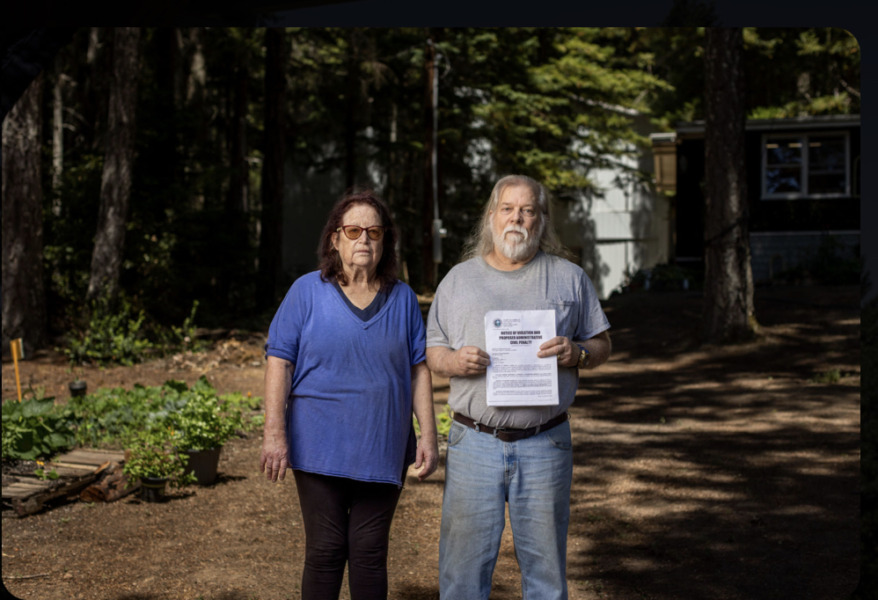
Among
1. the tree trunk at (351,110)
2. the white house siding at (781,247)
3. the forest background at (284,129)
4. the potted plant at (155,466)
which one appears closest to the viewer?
the potted plant at (155,466)

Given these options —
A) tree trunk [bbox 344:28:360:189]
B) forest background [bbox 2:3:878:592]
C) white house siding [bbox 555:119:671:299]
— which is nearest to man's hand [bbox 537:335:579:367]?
forest background [bbox 2:3:878:592]

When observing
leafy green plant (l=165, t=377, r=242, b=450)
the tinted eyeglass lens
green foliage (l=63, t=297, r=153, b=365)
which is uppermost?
the tinted eyeglass lens

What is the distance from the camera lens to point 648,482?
293 inches

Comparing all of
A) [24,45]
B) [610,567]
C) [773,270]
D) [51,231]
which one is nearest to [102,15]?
[24,45]

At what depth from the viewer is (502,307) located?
3.54m

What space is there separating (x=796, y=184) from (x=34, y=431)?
2172cm

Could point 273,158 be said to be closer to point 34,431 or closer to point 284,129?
point 284,129

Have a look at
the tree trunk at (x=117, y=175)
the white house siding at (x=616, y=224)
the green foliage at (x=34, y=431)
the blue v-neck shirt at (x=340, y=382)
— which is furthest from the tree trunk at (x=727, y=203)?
the white house siding at (x=616, y=224)

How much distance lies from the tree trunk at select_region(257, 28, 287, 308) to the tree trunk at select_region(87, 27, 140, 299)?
19.4ft

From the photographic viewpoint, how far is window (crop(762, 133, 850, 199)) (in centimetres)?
2430

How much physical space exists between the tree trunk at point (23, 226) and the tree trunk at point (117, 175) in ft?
2.66

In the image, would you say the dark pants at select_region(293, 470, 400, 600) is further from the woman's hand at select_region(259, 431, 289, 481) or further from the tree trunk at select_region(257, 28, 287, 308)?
the tree trunk at select_region(257, 28, 287, 308)

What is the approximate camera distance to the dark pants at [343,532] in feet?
11.9

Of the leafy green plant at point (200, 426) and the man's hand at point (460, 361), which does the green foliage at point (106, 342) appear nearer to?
the leafy green plant at point (200, 426)
